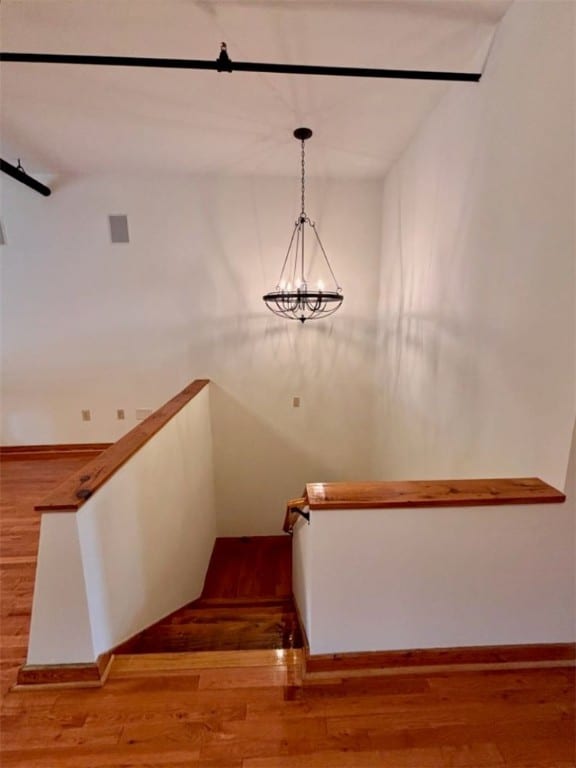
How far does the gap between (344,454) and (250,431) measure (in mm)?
1159

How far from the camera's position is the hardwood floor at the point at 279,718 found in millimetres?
1205

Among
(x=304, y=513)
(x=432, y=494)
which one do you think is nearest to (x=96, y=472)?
(x=304, y=513)


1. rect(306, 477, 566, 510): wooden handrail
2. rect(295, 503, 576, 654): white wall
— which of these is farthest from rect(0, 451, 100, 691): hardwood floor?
rect(306, 477, 566, 510): wooden handrail

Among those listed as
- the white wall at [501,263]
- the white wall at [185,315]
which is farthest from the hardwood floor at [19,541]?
the white wall at [501,263]

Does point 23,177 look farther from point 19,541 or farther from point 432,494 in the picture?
point 432,494

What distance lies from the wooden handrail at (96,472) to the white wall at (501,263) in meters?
1.85

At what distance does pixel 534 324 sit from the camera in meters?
1.47

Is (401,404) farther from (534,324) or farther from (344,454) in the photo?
(534,324)

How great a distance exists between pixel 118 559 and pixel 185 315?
2.66 m

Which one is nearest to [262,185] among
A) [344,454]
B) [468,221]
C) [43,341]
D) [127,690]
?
[468,221]

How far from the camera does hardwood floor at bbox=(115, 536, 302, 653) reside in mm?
1939

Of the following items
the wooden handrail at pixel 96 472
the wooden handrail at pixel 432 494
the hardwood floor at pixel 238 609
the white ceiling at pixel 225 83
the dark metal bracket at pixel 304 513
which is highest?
the white ceiling at pixel 225 83

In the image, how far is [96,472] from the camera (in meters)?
1.59

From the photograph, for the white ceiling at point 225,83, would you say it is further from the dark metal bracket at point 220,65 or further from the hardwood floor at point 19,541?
the hardwood floor at point 19,541
